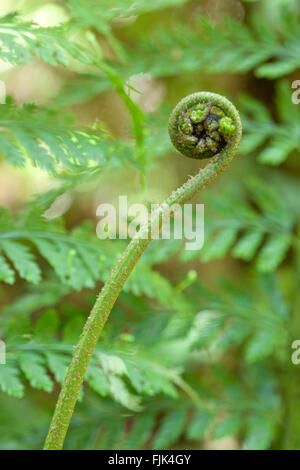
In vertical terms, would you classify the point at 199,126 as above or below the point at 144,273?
above

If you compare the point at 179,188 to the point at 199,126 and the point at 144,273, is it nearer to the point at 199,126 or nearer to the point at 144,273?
the point at 199,126

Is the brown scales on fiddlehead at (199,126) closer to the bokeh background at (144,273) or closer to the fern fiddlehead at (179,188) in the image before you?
the fern fiddlehead at (179,188)

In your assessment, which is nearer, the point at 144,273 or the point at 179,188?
the point at 179,188

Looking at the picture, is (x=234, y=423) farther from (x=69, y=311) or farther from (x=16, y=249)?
(x=16, y=249)

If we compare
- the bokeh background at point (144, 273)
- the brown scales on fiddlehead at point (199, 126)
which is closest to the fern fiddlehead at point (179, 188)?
the brown scales on fiddlehead at point (199, 126)

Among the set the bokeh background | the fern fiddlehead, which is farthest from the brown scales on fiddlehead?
the bokeh background

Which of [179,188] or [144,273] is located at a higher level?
[179,188]

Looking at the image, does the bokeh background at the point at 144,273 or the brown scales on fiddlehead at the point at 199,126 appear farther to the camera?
the bokeh background at the point at 144,273

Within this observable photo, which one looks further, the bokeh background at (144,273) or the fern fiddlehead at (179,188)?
the bokeh background at (144,273)

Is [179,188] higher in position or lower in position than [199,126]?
lower

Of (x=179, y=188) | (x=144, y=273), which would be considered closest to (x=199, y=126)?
(x=179, y=188)

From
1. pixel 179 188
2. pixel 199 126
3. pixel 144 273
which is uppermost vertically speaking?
pixel 199 126
